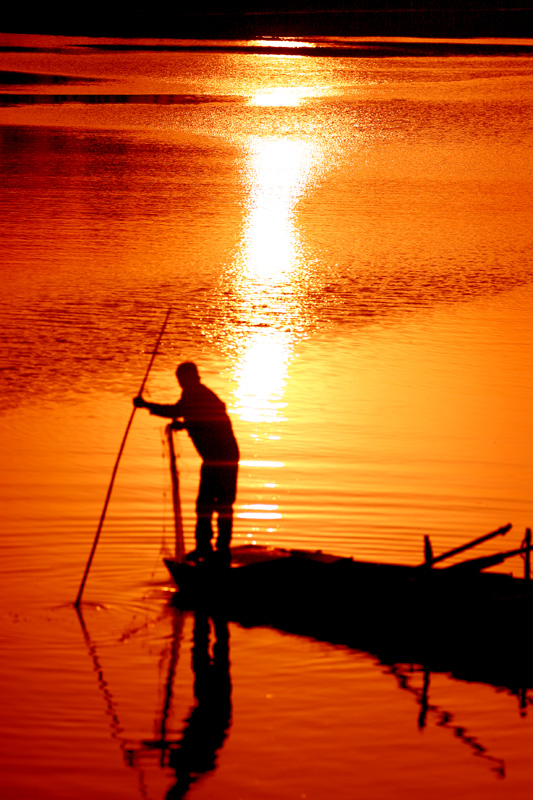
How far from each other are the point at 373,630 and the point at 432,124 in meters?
28.9

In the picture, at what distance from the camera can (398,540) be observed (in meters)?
9.47

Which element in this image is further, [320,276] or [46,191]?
[46,191]

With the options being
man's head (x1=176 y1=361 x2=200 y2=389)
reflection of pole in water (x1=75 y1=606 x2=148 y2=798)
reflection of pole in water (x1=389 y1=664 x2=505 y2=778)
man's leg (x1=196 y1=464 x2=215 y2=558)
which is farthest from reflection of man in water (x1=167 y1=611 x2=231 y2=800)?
man's head (x1=176 y1=361 x2=200 y2=389)

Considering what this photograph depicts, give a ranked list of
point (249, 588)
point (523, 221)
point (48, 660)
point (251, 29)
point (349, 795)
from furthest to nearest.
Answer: point (251, 29) < point (523, 221) < point (249, 588) < point (48, 660) < point (349, 795)

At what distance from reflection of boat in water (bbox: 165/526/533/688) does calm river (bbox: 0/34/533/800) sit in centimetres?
14

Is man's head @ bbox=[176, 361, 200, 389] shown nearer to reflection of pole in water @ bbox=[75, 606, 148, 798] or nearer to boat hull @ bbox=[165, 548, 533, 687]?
boat hull @ bbox=[165, 548, 533, 687]

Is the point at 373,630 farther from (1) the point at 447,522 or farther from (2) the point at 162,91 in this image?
(2) the point at 162,91

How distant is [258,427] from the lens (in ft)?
39.8

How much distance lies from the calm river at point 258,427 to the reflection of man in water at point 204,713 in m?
0.02

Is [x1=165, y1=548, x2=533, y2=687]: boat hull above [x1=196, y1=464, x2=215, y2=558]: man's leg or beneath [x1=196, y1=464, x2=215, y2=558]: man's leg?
beneath

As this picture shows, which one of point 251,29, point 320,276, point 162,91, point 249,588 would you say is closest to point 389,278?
point 320,276

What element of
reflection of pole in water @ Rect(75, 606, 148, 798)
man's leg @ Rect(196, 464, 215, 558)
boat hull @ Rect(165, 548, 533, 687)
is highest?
man's leg @ Rect(196, 464, 215, 558)

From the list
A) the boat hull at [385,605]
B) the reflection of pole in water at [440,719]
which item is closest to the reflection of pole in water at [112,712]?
the boat hull at [385,605]

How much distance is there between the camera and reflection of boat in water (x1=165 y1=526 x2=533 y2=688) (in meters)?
7.74
